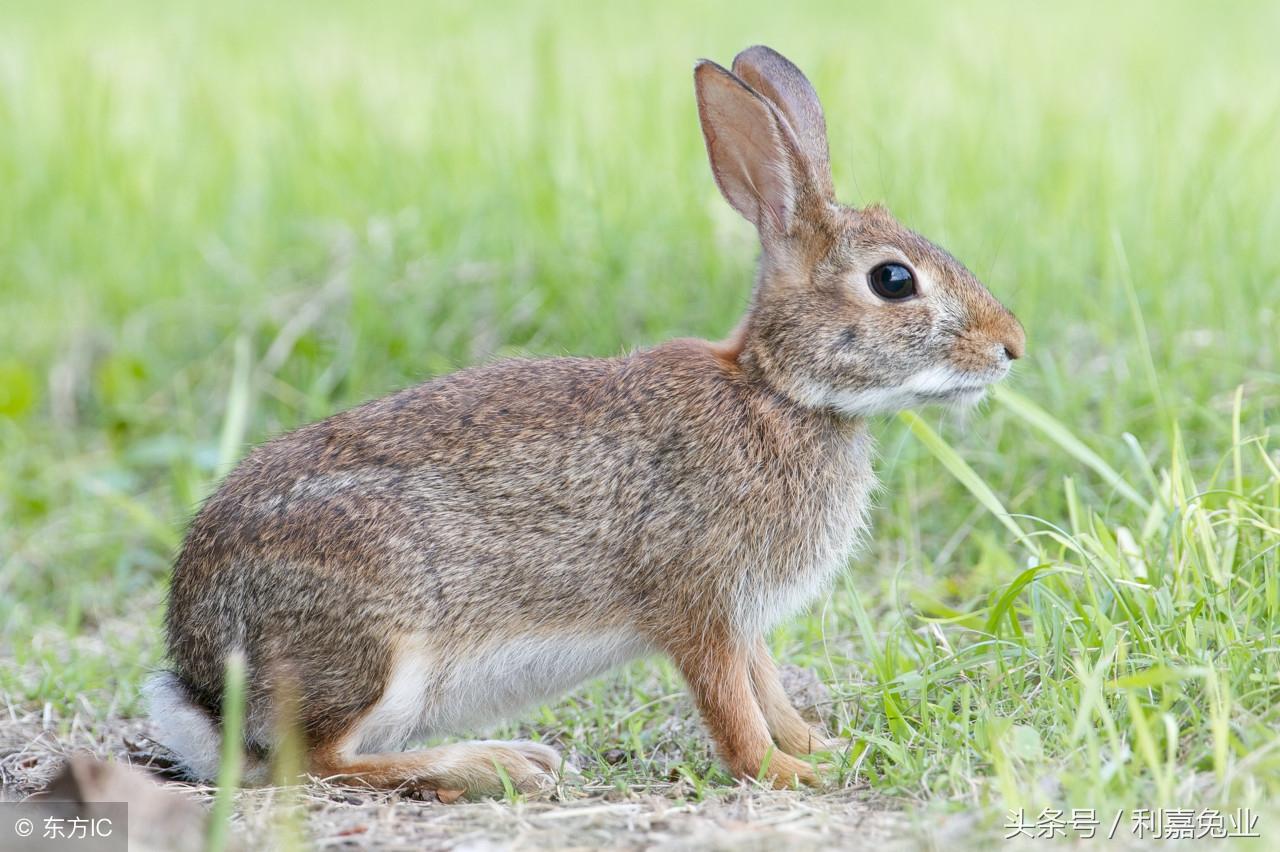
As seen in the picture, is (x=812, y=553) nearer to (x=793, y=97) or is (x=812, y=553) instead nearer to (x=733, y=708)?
(x=733, y=708)

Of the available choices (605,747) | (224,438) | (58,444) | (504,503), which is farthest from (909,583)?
(58,444)

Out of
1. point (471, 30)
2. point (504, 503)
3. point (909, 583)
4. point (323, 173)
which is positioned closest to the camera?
point (504, 503)

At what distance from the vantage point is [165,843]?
2.79 meters

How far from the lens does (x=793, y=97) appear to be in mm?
4184

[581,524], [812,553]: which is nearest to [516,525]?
[581,524]

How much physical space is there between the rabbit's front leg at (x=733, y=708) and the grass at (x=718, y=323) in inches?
4.4

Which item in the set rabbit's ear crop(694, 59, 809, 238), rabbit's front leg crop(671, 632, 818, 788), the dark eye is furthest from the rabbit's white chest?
rabbit's ear crop(694, 59, 809, 238)

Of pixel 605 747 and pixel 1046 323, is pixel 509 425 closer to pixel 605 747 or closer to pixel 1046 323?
pixel 605 747

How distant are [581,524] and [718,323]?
1.93 metres

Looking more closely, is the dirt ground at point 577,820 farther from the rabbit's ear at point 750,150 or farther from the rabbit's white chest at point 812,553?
the rabbit's ear at point 750,150

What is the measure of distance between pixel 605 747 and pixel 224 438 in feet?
7.15

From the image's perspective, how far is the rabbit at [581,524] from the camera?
146 inches

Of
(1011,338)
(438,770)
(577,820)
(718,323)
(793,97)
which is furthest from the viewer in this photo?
(718,323)

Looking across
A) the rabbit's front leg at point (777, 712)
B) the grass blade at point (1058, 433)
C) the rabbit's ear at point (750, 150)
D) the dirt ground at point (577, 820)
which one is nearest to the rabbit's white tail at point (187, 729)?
the dirt ground at point (577, 820)
